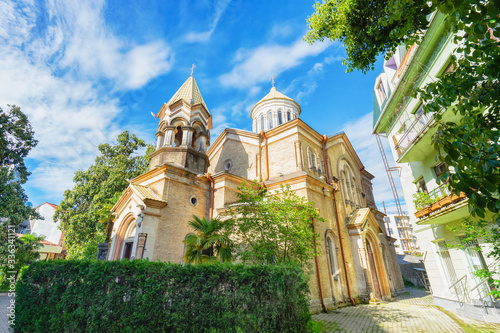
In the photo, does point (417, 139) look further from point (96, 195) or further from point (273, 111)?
point (96, 195)

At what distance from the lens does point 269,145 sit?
615 inches

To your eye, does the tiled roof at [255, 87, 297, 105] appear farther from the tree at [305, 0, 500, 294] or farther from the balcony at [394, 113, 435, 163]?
the tree at [305, 0, 500, 294]

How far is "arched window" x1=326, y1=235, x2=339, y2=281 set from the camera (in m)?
12.1

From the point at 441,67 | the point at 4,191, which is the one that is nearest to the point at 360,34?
the point at 441,67

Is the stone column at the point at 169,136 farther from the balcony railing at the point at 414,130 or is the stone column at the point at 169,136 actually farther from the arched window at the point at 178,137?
the balcony railing at the point at 414,130

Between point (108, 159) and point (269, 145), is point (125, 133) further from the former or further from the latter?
point (269, 145)

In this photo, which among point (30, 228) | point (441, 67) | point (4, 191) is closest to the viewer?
point (441, 67)

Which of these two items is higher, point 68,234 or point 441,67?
point 441,67

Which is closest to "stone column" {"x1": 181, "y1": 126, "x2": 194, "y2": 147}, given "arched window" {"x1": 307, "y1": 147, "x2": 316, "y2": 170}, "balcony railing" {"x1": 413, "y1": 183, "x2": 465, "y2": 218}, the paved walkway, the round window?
the round window

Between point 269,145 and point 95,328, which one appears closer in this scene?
point 95,328

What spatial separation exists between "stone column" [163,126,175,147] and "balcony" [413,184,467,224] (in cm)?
1415

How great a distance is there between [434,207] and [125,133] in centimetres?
2428

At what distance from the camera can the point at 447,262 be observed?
10.2 meters

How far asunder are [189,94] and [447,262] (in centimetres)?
1815
